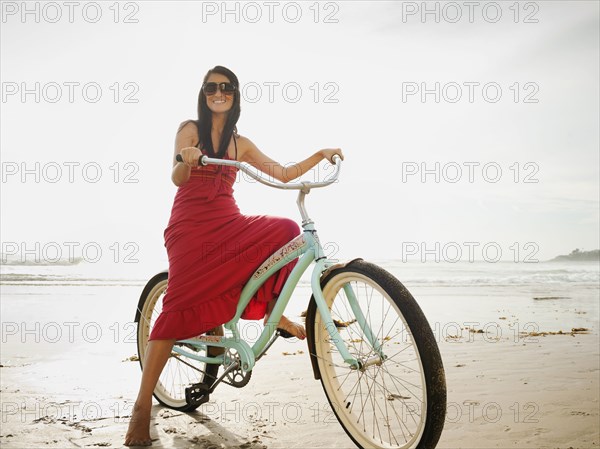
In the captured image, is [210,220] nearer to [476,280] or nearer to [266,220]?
[266,220]

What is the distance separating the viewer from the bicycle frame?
233 centimetres

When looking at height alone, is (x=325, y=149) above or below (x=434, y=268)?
above

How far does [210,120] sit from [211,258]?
82 cm

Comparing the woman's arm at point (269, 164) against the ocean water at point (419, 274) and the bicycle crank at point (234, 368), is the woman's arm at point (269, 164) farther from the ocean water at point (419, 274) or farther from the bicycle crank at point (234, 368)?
the ocean water at point (419, 274)

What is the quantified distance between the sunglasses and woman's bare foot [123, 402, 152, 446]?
69.3 inches

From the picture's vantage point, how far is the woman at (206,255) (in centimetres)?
281

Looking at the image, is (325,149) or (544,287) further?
(544,287)

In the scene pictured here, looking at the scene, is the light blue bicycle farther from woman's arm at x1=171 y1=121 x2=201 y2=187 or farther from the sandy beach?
the sandy beach

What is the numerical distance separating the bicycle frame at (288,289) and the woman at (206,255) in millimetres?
65

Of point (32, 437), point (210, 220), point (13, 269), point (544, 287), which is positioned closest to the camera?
point (32, 437)

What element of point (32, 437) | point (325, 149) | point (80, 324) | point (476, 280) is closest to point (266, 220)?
point (325, 149)

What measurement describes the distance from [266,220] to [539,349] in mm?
3408

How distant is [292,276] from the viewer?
2.56 m

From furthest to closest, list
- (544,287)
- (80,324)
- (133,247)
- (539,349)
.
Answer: (544,287) → (80,324) → (133,247) → (539,349)
